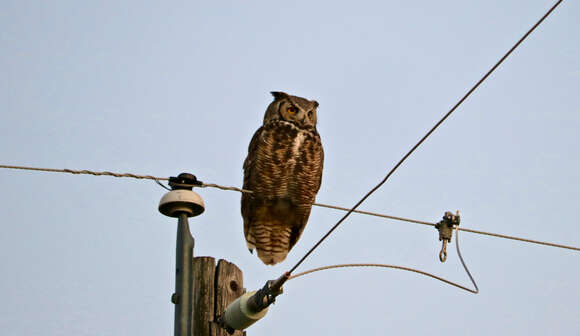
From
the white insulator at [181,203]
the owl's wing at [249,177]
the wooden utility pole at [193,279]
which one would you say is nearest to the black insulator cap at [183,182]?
the wooden utility pole at [193,279]

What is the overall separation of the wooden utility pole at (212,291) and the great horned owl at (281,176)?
1.90m

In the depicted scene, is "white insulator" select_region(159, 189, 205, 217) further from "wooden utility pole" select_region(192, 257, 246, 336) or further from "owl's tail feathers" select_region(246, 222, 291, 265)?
"owl's tail feathers" select_region(246, 222, 291, 265)

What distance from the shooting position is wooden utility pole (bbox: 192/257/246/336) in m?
3.16

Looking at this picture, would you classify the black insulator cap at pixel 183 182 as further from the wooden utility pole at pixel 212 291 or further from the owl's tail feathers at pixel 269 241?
the owl's tail feathers at pixel 269 241

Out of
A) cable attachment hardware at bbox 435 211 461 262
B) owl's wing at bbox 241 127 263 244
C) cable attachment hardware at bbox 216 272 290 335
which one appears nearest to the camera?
cable attachment hardware at bbox 216 272 290 335

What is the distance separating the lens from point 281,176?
521cm

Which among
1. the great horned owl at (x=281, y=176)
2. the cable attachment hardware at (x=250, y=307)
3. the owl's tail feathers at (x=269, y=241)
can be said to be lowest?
the cable attachment hardware at (x=250, y=307)

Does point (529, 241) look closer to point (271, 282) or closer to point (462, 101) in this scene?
point (462, 101)

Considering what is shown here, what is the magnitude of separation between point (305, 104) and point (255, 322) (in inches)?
106

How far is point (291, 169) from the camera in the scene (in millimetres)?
5207

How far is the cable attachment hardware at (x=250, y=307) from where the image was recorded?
3066 mm

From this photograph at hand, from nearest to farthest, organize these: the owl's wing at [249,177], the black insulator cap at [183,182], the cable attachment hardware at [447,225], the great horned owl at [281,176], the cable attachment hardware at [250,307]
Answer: the cable attachment hardware at [250,307], the black insulator cap at [183,182], the cable attachment hardware at [447,225], the great horned owl at [281,176], the owl's wing at [249,177]

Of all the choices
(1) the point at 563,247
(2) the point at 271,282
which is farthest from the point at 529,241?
(2) the point at 271,282

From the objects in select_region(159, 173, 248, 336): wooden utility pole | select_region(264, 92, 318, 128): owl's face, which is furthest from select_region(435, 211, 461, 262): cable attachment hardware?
select_region(264, 92, 318, 128): owl's face
